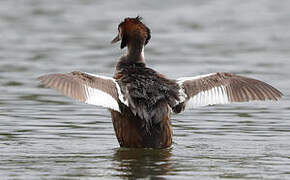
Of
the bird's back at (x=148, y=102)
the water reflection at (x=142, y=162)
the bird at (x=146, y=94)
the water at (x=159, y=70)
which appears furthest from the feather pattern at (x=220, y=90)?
the water reflection at (x=142, y=162)

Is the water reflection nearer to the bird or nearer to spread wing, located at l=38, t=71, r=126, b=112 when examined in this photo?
the bird

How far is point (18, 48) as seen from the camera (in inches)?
746

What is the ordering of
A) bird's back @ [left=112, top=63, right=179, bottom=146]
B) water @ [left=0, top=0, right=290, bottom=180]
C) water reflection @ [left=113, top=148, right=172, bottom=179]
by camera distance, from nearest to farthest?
water reflection @ [left=113, top=148, right=172, bottom=179] → water @ [left=0, top=0, right=290, bottom=180] → bird's back @ [left=112, top=63, right=179, bottom=146]

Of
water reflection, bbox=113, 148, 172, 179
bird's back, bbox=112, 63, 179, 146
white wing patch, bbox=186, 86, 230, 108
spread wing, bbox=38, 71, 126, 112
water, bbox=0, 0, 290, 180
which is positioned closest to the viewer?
water reflection, bbox=113, 148, 172, 179

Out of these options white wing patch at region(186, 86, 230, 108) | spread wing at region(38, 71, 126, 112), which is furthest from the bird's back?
white wing patch at region(186, 86, 230, 108)

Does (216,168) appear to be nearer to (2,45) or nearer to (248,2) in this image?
(2,45)

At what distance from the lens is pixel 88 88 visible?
9.28m

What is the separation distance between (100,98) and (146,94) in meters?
0.50

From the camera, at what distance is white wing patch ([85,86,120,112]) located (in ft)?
30.1

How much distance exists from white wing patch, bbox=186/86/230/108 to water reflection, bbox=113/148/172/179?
23.8 inches

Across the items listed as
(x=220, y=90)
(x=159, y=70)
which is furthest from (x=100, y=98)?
(x=159, y=70)

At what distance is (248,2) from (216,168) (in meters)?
17.3

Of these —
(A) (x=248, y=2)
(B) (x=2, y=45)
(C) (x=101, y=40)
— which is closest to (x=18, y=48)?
(B) (x=2, y=45)

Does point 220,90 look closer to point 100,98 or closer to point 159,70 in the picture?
point 100,98
